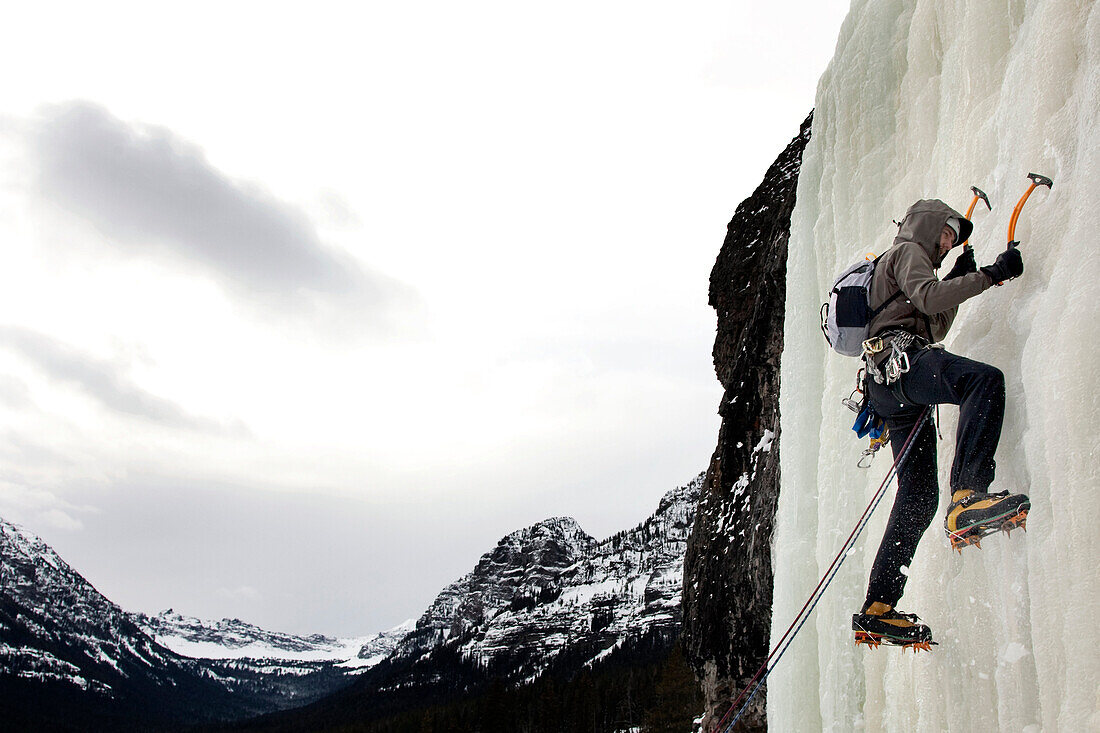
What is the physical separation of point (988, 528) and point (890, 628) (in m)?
0.67

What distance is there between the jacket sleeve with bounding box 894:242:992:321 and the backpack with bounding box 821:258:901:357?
0.22 m

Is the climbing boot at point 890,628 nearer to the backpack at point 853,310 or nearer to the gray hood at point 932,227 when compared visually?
the backpack at point 853,310

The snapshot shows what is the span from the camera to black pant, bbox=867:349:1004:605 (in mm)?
2623

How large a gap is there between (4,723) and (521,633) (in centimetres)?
8310

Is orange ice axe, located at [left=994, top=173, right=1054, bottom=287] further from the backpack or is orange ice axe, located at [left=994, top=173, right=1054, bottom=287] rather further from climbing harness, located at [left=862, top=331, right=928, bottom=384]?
the backpack

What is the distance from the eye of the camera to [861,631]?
3.05 metres

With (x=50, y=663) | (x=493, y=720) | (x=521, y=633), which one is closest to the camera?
(x=493, y=720)

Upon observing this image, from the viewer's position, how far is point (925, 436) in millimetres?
3201

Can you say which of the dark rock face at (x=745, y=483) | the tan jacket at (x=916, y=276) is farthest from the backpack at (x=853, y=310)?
the dark rock face at (x=745, y=483)

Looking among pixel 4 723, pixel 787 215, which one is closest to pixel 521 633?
pixel 4 723

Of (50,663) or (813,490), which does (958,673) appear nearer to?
(813,490)

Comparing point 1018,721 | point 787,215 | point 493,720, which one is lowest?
point 493,720

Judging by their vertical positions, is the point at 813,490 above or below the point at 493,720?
above

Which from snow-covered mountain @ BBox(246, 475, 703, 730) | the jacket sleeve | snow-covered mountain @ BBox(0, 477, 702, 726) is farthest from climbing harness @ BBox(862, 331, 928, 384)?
snow-covered mountain @ BBox(0, 477, 702, 726)
